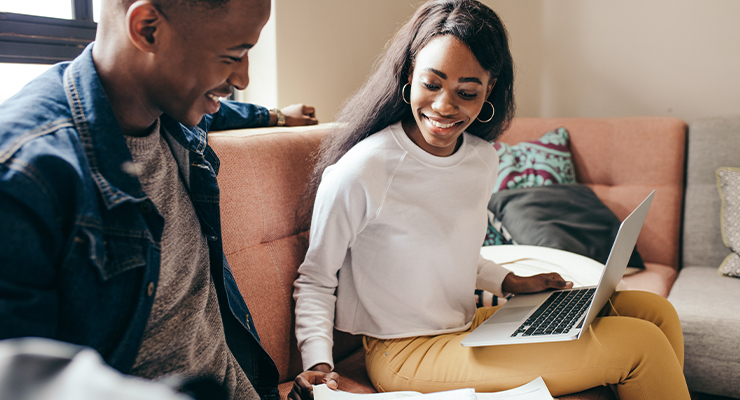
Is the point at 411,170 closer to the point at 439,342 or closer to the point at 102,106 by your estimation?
the point at 439,342

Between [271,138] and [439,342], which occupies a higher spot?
[271,138]

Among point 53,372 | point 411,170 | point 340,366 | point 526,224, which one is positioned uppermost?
point 53,372

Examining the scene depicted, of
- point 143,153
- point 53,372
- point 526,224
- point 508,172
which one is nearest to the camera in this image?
point 53,372

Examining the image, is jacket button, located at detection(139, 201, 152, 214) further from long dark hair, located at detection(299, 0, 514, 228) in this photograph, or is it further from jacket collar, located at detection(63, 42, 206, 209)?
long dark hair, located at detection(299, 0, 514, 228)

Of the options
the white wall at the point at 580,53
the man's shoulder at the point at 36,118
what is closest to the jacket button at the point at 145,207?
the man's shoulder at the point at 36,118

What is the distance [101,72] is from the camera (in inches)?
24.8

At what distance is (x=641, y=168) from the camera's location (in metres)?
2.06

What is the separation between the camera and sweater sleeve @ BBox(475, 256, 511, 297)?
122 centimetres

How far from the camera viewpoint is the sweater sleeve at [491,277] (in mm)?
1218

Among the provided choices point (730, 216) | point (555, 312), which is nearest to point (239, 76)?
point (555, 312)

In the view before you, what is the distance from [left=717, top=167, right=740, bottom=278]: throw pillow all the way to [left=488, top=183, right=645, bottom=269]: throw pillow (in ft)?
0.96

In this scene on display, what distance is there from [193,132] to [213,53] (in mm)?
268

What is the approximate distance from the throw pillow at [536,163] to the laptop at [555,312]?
95cm

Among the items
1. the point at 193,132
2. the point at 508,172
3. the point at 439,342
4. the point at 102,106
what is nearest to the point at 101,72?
the point at 102,106
